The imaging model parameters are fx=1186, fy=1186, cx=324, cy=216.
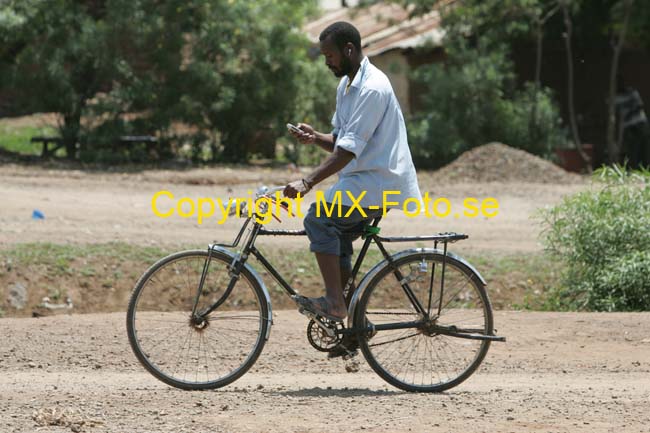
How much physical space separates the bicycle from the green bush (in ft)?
11.7

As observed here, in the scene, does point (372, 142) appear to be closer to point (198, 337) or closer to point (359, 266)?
point (359, 266)

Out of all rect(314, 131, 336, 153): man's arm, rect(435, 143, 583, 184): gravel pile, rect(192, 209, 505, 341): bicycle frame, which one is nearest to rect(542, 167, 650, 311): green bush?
rect(192, 209, 505, 341): bicycle frame

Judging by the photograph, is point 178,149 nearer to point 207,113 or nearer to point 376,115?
point 207,113

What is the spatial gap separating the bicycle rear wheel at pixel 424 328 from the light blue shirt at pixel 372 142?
0.47m

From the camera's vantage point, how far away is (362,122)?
5.85m

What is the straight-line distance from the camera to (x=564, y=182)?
18578 mm

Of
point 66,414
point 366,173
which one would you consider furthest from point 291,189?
point 66,414

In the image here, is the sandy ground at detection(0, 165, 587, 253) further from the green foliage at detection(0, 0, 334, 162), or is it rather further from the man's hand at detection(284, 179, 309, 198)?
the man's hand at detection(284, 179, 309, 198)

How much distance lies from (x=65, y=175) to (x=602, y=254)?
34.4 feet

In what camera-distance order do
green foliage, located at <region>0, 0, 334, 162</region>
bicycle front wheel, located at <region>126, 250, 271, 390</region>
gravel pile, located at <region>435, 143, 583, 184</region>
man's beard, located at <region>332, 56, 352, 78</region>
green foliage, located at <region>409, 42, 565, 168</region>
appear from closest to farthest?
man's beard, located at <region>332, 56, 352, 78</region>
bicycle front wheel, located at <region>126, 250, 271, 390</region>
gravel pile, located at <region>435, 143, 583, 184</region>
green foliage, located at <region>0, 0, 334, 162</region>
green foliage, located at <region>409, 42, 565, 168</region>

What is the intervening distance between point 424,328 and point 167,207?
30.1 feet

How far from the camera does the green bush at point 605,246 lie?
9.66 meters

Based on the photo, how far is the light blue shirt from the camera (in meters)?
5.86

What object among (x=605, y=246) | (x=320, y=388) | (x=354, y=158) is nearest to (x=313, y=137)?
(x=354, y=158)
